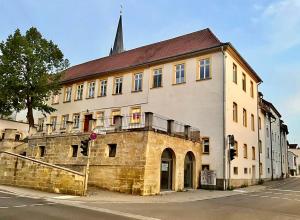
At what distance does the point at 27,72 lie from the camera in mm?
36344

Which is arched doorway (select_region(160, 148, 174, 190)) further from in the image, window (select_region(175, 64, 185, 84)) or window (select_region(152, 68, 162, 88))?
window (select_region(152, 68, 162, 88))

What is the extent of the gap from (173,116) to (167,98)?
193 centimetres

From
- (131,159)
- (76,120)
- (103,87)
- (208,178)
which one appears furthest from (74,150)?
(76,120)

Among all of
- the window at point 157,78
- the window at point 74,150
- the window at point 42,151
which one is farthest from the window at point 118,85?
the window at point 74,150

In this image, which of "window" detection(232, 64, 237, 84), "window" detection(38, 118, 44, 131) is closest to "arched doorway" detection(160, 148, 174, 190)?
"window" detection(232, 64, 237, 84)

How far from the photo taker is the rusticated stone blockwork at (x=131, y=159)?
64.2ft

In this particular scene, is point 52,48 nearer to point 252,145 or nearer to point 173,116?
point 173,116

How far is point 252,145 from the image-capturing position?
33.2 meters

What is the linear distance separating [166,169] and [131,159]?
2.78 m

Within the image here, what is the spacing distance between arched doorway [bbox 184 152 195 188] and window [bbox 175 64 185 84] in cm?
780

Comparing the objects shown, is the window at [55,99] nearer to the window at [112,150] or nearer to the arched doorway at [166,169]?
the window at [112,150]

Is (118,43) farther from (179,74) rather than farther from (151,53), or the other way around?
(179,74)

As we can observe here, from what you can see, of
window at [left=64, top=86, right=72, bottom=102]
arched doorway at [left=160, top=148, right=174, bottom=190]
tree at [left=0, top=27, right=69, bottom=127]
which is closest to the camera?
arched doorway at [left=160, top=148, right=174, bottom=190]

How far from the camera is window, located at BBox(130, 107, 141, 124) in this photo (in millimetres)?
30139
